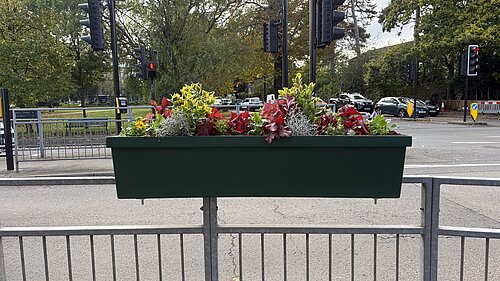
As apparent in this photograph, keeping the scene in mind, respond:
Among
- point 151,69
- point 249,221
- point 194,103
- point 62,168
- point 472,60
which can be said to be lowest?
point 249,221

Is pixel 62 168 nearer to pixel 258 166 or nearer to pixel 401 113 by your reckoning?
pixel 258 166

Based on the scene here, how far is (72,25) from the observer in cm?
Result: 2189

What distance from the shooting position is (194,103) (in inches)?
83.5

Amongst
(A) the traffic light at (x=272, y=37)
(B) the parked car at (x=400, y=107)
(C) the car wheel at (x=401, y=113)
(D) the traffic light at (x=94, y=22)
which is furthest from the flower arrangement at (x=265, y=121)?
(C) the car wheel at (x=401, y=113)

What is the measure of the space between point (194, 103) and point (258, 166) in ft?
1.59

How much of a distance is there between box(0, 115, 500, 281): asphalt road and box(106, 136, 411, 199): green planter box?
60 millimetres

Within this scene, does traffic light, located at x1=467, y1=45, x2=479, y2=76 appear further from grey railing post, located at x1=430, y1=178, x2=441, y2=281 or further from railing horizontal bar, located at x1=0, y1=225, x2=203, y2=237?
railing horizontal bar, located at x1=0, y1=225, x2=203, y2=237

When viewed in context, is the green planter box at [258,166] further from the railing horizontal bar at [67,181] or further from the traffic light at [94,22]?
the traffic light at [94,22]

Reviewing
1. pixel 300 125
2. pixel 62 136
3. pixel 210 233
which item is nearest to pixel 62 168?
pixel 62 136

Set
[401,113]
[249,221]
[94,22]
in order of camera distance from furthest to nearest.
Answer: [401,113] → [94,22] → [249,221]

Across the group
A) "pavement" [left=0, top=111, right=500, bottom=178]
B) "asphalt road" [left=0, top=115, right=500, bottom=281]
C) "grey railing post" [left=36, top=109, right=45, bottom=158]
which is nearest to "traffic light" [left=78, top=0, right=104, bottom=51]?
"grey railing post" [left=36, top=109, right=45, bottom=158]

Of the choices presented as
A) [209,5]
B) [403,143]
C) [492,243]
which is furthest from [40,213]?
[209,5]

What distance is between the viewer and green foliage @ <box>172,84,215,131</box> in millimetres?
2055

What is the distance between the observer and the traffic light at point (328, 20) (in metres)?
8.60
